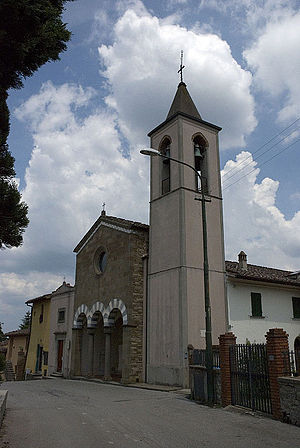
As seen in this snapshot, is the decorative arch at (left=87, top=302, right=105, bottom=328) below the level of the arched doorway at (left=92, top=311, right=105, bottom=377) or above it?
above

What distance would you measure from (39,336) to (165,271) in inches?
657

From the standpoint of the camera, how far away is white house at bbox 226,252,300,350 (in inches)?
787

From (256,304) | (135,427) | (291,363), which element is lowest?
(135,427)

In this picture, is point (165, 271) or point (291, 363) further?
point (165, 271)

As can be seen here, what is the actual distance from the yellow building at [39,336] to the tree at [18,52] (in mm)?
24596

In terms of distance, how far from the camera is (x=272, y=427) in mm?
8977

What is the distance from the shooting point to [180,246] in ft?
63.2

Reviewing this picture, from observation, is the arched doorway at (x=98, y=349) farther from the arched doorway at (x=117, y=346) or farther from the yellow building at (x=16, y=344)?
the yellow building at (x=16, y=344)

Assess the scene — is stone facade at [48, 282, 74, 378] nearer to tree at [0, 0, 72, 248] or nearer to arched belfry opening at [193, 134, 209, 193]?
arched belfry opening at [193, 134, 209, 193]

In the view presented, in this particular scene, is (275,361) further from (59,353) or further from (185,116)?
(59,353)

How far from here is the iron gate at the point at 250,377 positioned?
10.5 m

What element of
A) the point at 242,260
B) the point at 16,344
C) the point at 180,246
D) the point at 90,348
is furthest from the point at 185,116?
the point at 16,344

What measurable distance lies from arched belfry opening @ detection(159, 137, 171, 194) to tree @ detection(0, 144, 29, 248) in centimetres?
1429

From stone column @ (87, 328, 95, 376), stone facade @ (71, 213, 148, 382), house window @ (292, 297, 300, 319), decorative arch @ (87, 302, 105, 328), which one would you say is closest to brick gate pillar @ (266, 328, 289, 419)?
stone facade @ (71, 213, 148, 382)
